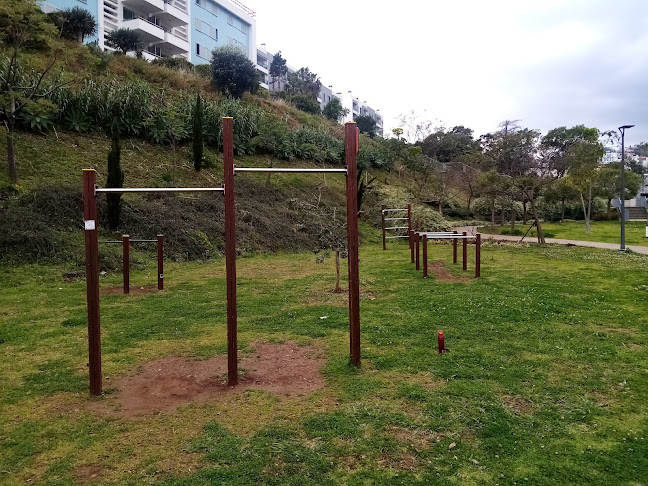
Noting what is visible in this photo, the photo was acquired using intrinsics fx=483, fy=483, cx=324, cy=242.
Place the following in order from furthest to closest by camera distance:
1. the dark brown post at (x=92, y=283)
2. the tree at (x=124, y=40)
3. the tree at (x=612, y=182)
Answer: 1. the tree at (x=124, y=40)
2. the tree at (x=612, y=182)
3. the dark brown post at (x=92, y=283)

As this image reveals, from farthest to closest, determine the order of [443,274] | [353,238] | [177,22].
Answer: [177,22] → [443,274] → [353,238]

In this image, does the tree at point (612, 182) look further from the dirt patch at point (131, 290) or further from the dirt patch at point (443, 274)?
the dirt patch at point (131, 290)

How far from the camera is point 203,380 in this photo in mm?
4418

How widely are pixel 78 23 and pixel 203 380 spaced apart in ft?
78.8

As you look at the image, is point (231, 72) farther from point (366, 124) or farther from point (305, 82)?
point (305, 82)

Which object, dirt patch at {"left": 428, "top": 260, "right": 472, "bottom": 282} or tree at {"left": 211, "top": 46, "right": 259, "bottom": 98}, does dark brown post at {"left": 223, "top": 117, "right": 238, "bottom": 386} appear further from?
tree at {"left": 211, "top": 46, "right": 259, "bottom": 98}

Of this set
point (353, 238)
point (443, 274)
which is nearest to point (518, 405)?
point (353, 238)

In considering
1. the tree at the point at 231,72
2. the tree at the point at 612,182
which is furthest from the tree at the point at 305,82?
the tree at the point at 612,182

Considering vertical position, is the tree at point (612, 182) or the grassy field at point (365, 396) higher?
the tree at point (612, 182)

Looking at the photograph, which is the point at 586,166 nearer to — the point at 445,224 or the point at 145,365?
the point at 445,224

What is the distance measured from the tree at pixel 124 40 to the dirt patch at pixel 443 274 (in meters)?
22.5

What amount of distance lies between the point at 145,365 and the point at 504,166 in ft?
55.7

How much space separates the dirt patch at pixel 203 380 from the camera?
3926 millimetres

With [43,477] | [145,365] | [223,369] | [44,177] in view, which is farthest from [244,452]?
[44,177]
